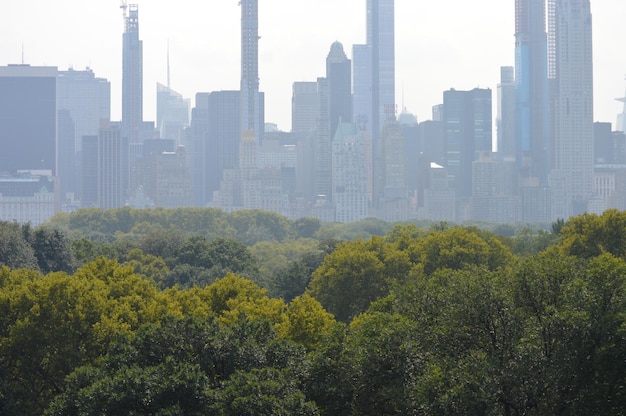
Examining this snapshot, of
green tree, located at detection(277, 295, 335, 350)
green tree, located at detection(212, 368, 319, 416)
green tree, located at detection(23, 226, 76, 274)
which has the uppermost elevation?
green tree, located at detection(23, 226, 76, 274)

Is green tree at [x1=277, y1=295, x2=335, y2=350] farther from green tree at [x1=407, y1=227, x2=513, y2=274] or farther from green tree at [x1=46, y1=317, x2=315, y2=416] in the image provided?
green tree at [x1=407, y1=227, x2=513, y2=274]

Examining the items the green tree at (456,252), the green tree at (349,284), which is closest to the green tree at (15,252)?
the green tree at (349,284)

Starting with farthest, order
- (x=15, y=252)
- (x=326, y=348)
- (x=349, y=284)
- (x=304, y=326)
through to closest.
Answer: (x=15, y=252) < (x=349, y=284) < (x=304, y=326) < (x=326, y=348)

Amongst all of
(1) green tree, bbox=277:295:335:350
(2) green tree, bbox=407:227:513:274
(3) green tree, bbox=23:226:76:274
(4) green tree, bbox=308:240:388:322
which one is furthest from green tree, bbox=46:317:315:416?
(3) green tree, bbox=23:226:76:274

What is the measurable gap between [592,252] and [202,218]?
455 ft

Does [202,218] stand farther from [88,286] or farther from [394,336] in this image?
[394,336]

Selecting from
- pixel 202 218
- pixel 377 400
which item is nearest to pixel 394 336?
pixel 377 400

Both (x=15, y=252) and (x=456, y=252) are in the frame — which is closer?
(x=456, y=252)

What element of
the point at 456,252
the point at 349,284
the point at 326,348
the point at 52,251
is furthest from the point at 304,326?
the point at 52,251

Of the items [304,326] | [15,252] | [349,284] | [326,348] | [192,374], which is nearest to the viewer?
[192,374]

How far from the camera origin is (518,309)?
35.0 meters

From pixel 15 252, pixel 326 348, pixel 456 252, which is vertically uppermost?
pixel 456 252

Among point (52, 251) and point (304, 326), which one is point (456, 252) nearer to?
point (304, 326)

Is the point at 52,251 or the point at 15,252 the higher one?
the point at 15,252
